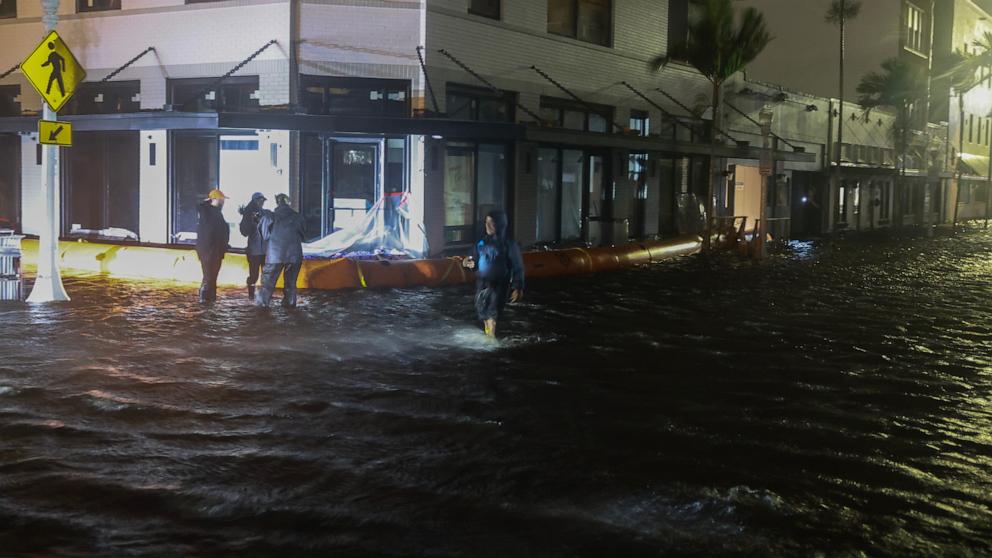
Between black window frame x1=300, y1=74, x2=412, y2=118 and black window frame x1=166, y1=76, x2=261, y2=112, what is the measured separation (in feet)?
3.52

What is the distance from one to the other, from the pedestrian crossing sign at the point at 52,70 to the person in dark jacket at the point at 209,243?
252 cm

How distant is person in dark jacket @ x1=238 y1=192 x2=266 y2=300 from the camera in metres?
14.9

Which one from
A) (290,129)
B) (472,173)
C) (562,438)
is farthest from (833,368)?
(472,173)

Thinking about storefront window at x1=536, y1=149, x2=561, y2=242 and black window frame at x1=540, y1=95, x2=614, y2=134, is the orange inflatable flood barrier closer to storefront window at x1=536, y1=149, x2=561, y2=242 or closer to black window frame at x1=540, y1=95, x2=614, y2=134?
storefront window at x1=536, y1=149, x2=561, y2=242

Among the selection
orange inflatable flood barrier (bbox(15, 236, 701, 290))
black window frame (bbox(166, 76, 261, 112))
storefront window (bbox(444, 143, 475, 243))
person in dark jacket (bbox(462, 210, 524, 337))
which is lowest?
orange inflatable flood barrier (bbox(15, 236, 701, 290))

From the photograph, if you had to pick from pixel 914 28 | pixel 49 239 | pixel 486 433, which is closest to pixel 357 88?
pixel 49 239

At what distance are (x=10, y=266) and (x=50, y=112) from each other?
2.40 metres

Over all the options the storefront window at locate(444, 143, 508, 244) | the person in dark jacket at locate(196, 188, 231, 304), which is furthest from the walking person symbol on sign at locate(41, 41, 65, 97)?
the storefront window at locate(444, 143, 508, 244)

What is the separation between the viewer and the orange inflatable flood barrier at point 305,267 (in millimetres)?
16922

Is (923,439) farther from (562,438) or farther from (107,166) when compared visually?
(107,166)

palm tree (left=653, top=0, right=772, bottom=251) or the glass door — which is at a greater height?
palm tree (left=653, top=0, right=772, bottom=251)

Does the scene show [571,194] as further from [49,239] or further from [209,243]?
[49,239]

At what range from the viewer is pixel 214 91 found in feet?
69.7

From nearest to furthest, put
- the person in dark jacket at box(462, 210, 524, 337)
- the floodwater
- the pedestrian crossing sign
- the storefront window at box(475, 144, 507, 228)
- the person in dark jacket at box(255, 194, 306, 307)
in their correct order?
the floodwater, the person in dark jacket at box(462, 210, 524, 337), the pedestrian crossing sign, the person in dark jacket at box(255, 194, 306, 307), the storefront window at box(475, 144, 507, 228)
